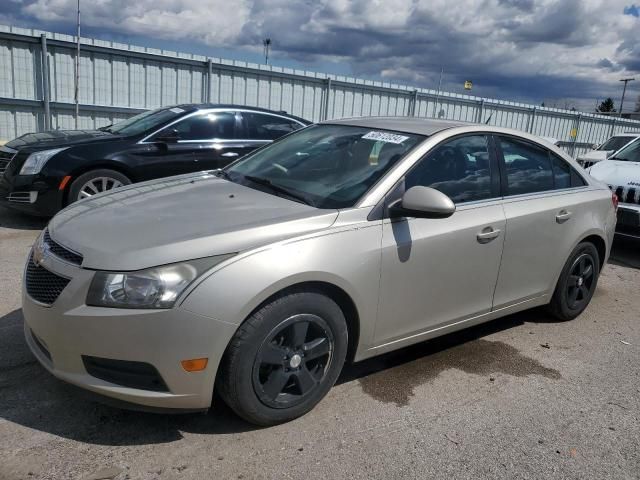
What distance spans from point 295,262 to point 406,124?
169cm

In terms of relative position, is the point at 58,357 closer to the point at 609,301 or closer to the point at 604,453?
the point at 604,453

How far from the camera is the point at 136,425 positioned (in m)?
2.91

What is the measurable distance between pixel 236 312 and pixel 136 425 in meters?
0.88

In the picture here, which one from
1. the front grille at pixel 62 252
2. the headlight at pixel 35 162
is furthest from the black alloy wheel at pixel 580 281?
the headlight at pixel 35 162

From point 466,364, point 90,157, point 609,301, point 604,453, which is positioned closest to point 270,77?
point 90,157

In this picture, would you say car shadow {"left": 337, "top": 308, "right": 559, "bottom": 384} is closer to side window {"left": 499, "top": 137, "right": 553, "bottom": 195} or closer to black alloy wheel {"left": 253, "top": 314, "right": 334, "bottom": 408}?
black alloy wheel {"left": 253, "top": 314, "right": 334, "bottom": 408}

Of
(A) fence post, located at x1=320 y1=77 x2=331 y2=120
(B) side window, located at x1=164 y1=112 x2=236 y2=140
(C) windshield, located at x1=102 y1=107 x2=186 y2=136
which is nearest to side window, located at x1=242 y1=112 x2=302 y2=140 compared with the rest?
(B) side window, located at x1=164 y1=112 x2=236 y2=140

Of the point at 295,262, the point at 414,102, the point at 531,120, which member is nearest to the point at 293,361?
the point at 295,262

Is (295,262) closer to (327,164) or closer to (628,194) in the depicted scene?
(327,164)

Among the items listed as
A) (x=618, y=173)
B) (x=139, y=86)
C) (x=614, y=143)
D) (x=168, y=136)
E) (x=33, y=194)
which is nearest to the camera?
(x=33, y=194)

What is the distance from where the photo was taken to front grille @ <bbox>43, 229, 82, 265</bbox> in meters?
2.71

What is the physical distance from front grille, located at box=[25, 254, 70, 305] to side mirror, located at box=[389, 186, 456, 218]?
177 centimetres

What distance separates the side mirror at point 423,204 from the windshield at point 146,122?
4899 mm

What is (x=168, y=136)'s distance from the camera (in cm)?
718
